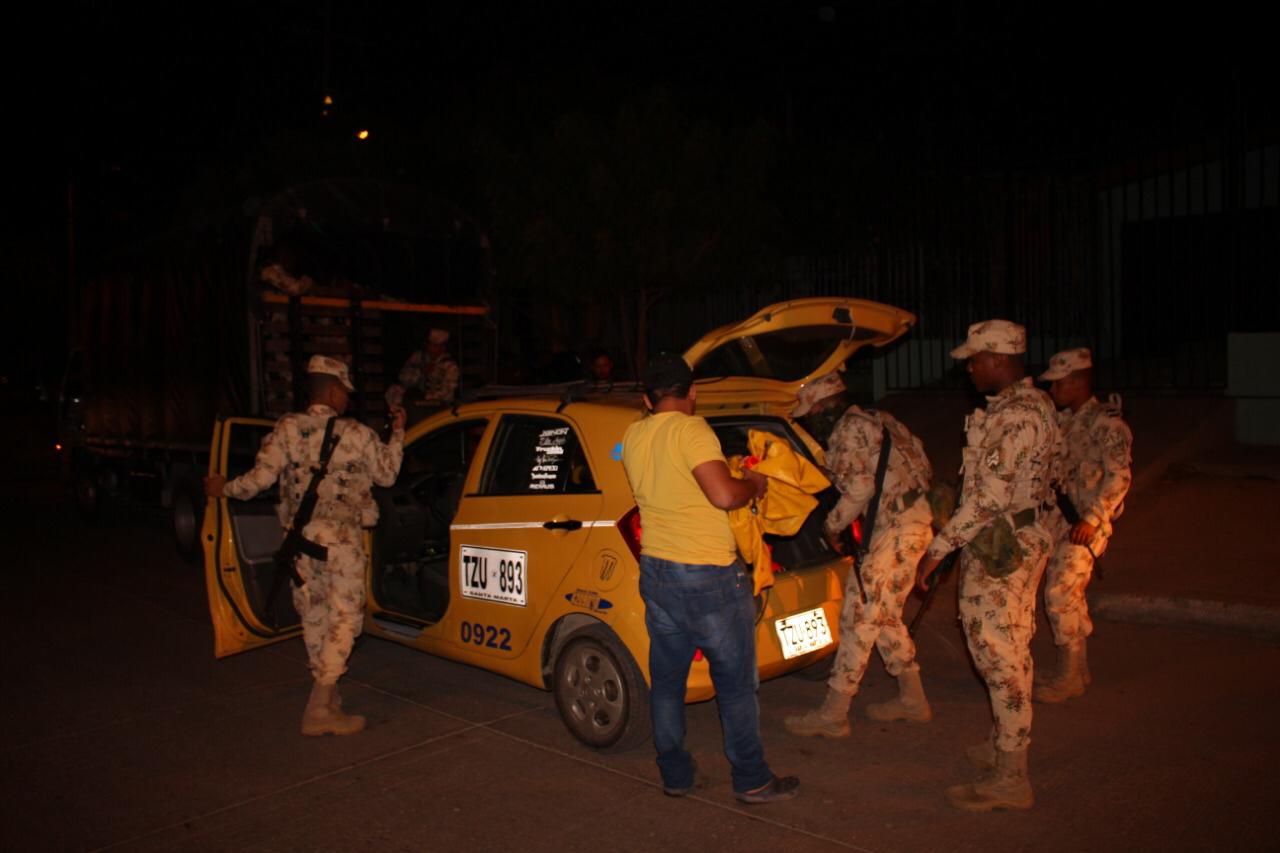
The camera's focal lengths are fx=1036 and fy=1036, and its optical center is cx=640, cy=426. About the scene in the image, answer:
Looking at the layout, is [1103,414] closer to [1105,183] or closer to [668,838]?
[668,838]

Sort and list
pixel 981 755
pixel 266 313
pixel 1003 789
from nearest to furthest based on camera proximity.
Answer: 1. pixel 1003 789
2. pixel 981 755
3. pixel 266 313

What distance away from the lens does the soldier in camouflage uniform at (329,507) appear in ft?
17.3

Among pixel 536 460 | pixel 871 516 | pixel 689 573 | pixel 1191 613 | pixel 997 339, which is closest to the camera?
pixel 689 573

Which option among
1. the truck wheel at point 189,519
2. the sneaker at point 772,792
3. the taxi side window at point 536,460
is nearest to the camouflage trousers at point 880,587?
the sneaker at point 772,792

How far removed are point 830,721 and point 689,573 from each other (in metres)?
1.52

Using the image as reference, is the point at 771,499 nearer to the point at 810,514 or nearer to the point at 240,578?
the point at 810,514

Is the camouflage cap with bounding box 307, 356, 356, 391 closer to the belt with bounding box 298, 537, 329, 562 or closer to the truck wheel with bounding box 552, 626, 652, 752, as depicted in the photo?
the belt with bounding box 298, 537, 329, 562

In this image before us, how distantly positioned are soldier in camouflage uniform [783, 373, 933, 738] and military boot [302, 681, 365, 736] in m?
2.23

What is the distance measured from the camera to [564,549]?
193 inches

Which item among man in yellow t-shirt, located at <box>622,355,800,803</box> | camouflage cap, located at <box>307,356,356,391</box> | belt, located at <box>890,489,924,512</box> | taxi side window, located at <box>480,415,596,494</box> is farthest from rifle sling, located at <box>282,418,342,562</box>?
belt, located at <box>890,489,924,512</box>

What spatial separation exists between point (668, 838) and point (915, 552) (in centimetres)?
185

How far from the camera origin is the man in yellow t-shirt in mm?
4027

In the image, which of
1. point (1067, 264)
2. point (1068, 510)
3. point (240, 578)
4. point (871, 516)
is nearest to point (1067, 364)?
point (1068, 510)

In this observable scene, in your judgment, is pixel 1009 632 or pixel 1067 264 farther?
pixel 1067 264
